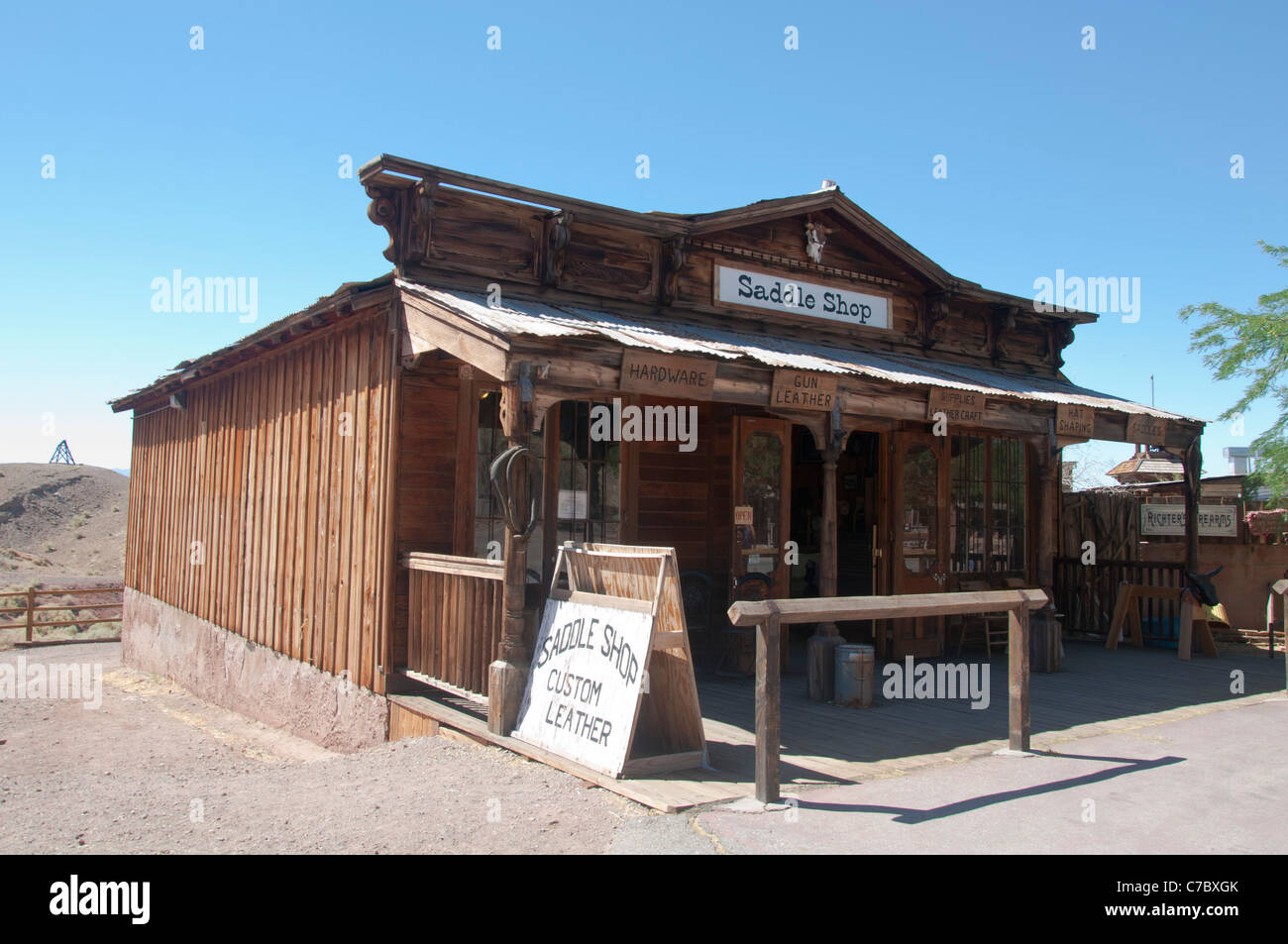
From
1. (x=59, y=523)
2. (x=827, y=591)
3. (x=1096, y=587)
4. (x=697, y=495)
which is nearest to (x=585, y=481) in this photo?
(x=697, y=495)

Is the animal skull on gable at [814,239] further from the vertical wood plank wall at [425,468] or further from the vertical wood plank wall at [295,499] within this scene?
the vertical wood plank wall at [295,499]

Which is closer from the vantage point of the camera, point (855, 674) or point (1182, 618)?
point (855, 674)

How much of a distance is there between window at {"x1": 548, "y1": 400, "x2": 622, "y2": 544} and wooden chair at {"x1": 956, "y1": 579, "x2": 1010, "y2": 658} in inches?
179

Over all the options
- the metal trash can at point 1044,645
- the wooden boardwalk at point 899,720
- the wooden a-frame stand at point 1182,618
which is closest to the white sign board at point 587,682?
the wooden boardwalk at point 899,720

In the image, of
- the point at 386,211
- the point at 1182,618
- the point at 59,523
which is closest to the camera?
the point at 386,211

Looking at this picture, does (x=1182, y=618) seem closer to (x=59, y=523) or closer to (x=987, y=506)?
(x=987, y=506)

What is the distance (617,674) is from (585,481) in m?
3.60

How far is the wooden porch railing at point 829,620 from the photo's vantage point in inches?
195

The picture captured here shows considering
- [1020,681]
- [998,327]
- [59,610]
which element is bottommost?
[59,610]

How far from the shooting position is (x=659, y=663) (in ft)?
18.6

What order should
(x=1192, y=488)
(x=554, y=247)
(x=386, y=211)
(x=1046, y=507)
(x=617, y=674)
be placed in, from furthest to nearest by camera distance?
(x=1192, y=488)
(x=1046, y=507)
(x=554, y=247)
(x=386, y=211)
(x=617, y=674)

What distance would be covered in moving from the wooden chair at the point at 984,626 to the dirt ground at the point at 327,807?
22.1 ft

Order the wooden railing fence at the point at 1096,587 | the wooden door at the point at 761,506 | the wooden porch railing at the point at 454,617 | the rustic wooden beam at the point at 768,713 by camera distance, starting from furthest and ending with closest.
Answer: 1. the wooden railing fence at the point at 1096,587
2. the wooden door at the point at 761,506
3. the wooden porch railing at the point at 454,617
4. the rustic wooden beam at the point at 768,713
